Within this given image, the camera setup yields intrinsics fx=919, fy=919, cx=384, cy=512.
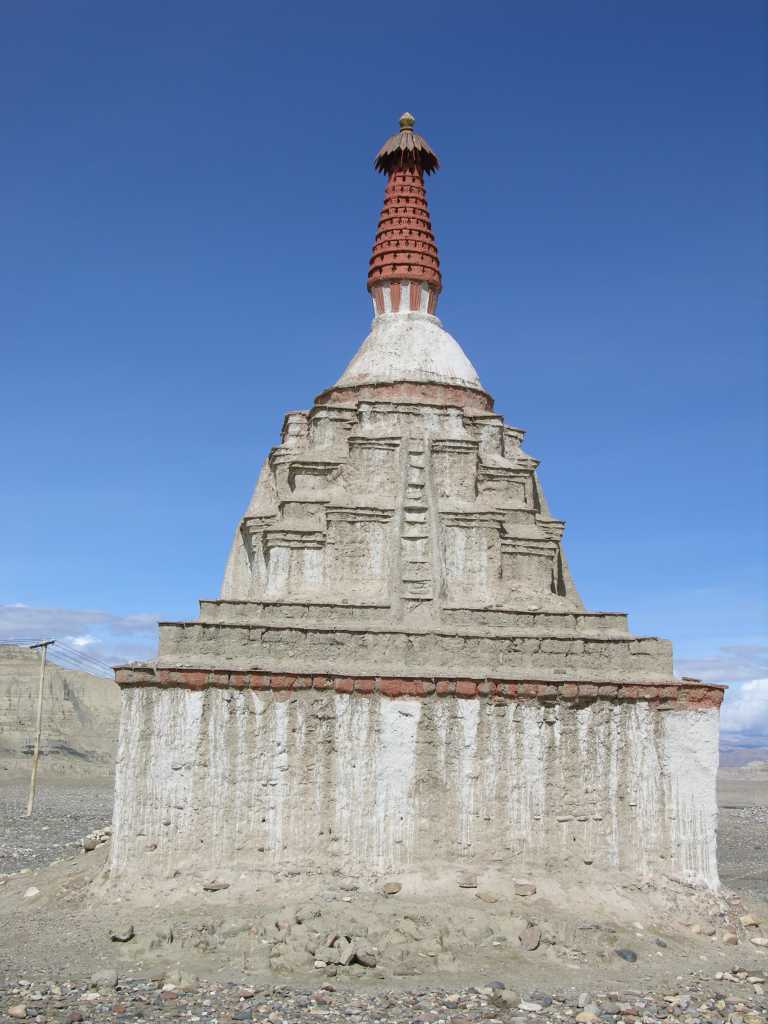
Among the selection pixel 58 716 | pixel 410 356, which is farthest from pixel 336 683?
pixel 58 716

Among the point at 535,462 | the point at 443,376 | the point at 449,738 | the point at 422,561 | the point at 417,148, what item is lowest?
the point at 449,738

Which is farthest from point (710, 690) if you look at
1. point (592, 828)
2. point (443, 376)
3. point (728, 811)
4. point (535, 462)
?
point (728, 811)

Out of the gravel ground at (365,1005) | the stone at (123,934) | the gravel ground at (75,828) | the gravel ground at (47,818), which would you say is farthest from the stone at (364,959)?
the gravel ground at (47,818)

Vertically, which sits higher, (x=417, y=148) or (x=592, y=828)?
(x=417, y=148)

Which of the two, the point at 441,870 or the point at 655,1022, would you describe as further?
the point at 441,870

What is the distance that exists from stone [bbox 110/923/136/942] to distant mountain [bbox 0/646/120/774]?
49263 mm

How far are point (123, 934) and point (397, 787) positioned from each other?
196 inches

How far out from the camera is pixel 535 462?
83.4 ft

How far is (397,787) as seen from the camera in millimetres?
16109

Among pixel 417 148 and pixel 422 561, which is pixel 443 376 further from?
pixel 417 148

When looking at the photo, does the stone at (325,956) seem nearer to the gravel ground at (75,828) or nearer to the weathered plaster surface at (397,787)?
the weathered plaster surface at (397,787)

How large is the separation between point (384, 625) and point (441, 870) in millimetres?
4677

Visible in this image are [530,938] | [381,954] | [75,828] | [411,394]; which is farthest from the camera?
[75,828]

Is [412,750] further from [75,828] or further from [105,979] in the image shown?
[75,828]
